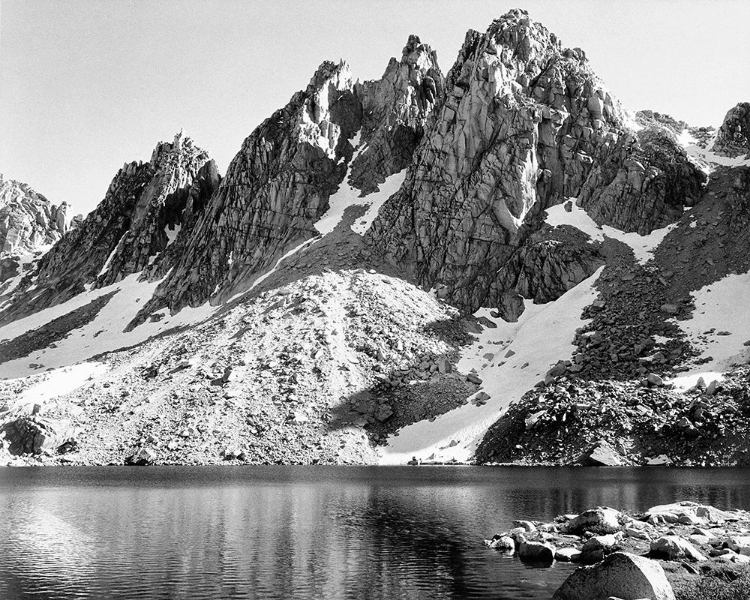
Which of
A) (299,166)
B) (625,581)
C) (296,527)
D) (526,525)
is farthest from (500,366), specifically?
(625,581)

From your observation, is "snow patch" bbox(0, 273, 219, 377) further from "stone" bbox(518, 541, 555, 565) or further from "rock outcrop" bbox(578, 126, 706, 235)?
"stone" bbox(518, 541, 555, 565)

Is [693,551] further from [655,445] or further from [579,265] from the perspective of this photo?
[579,265]

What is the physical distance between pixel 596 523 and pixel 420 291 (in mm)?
94062

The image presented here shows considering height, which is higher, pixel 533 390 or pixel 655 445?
pixel 533 390

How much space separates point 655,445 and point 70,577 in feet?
227

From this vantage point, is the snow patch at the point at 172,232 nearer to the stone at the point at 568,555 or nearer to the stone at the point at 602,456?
the stone at the point at 602,456

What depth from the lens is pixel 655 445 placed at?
84.1 meters

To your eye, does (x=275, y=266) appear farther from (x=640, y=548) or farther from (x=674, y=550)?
(x=674, y=550)

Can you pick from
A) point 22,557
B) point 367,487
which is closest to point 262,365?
point 367,487

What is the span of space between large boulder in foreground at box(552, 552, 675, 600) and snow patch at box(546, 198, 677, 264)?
105 meters

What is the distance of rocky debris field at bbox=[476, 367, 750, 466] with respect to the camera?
82.6 meters

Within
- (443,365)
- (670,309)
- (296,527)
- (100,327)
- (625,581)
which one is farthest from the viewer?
(100,327)

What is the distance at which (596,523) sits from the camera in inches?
1484

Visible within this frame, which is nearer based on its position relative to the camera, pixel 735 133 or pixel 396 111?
pixel 735 133
